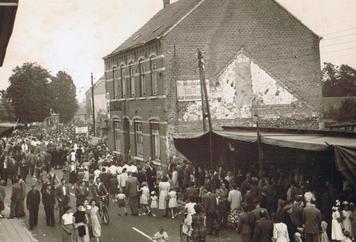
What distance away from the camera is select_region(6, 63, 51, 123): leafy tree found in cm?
7006

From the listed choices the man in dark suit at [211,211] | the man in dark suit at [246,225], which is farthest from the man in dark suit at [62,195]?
the man in dark suit at [246,225]

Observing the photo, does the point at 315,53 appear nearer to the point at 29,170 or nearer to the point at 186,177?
the point at 186,177

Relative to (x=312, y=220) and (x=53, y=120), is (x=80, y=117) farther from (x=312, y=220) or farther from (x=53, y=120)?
(x=312, y=220)

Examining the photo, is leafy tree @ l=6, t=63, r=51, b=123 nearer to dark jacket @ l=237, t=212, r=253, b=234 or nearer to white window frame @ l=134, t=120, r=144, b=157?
white window frame @ l=134, t=120, r=144, b=157

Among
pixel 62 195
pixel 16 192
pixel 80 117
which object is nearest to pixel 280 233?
pixel 62 195

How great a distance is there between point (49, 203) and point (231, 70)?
45.2 ft

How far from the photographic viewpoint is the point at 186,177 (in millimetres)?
19422

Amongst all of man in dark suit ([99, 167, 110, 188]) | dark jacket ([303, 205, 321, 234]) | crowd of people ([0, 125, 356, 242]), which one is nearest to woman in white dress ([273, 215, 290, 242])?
crowd of people ([0, 125, 356, 242])

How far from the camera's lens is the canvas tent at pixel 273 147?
490 inches

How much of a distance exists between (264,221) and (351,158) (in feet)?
9.51

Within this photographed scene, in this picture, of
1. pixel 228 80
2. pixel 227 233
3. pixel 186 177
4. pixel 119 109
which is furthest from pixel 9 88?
pixel 227 233

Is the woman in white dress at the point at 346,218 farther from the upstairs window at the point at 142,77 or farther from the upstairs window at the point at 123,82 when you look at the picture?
the upstairs window at the point at 123,82

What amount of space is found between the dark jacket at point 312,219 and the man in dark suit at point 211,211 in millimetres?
3270

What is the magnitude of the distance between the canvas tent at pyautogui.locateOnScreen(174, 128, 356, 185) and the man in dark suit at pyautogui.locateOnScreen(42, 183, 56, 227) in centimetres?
607
